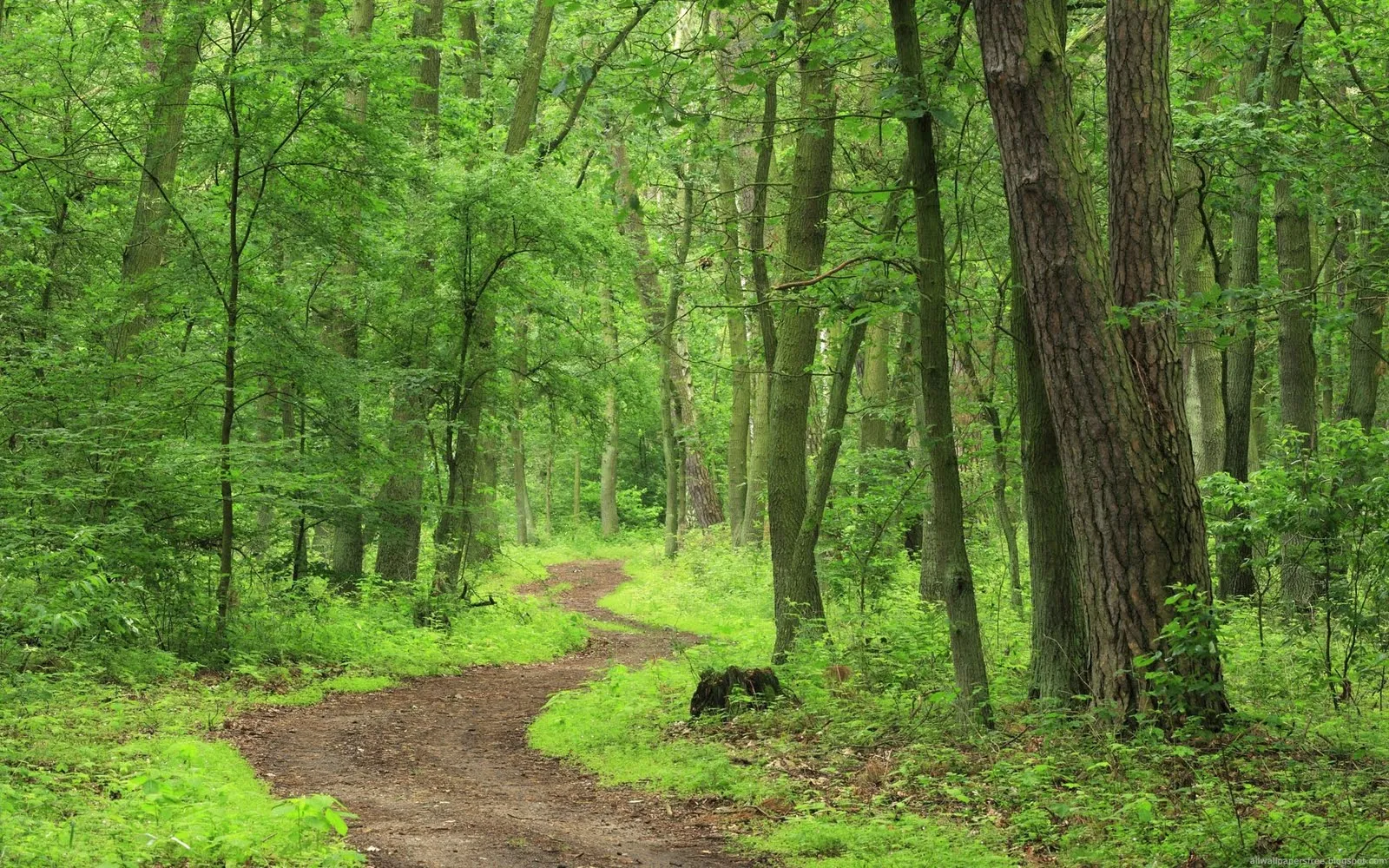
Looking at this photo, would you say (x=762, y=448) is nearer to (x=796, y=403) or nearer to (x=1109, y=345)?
(x=796, y=403)

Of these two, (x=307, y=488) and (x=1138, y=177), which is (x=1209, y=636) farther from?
(x=307, y=488)

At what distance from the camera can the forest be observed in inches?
235

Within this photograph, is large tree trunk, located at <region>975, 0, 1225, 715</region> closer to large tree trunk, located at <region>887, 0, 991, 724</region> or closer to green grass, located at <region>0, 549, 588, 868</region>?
large tree trunk, located at <region>887, 0, 991, 724</region>

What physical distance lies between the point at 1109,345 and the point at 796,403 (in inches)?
176

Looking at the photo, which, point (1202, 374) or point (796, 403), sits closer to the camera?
point (796, 403)

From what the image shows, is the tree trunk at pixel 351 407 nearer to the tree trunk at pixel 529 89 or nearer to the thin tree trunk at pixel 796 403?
the tree trunk at pixel 529 89

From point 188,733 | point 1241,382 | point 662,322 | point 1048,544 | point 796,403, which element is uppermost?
point 662,322

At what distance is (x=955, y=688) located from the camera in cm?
728

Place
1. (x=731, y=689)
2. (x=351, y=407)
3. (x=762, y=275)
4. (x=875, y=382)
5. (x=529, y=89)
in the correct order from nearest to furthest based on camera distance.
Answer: (x=731, y=689) < (x=762, y=275) < (x=351, y=407) < (x=529, y=89) < (x=875, y=382)

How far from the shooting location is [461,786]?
7660 mm

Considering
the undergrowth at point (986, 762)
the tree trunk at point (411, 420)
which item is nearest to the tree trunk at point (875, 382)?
the undergrowth at point (986, 762)

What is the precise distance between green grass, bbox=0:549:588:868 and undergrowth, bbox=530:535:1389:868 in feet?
8.37

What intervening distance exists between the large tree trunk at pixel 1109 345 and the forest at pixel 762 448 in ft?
0.09

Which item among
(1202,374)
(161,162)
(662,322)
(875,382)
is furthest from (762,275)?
(662,322)
